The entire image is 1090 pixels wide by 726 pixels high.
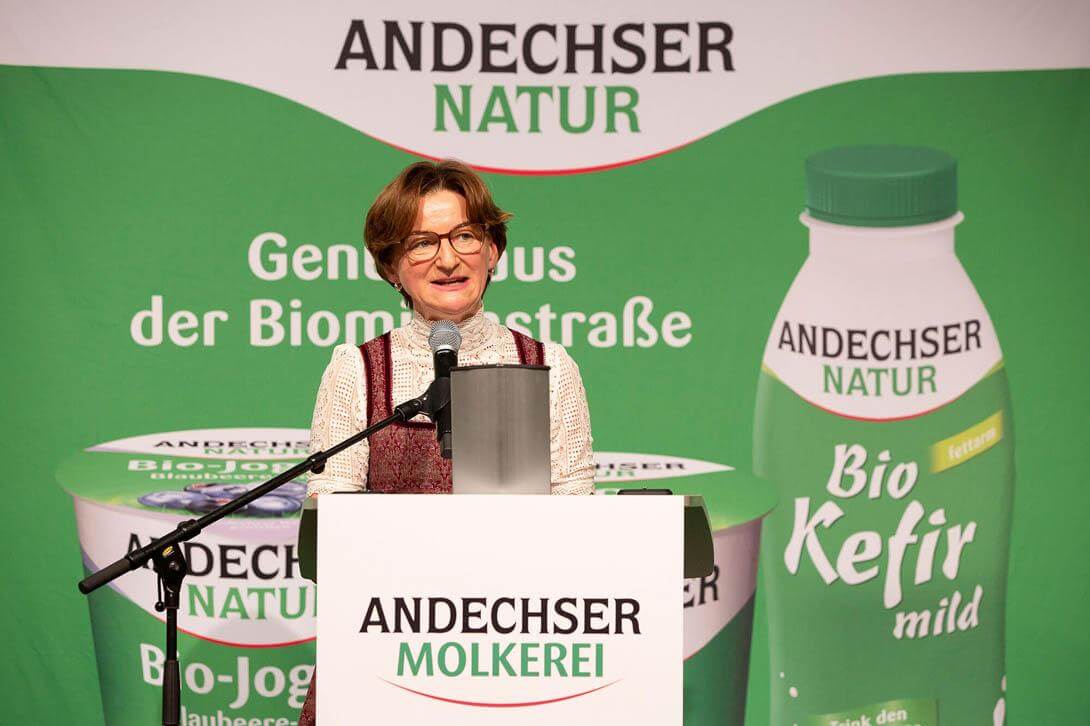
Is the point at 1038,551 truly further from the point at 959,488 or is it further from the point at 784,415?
the point at 784,415

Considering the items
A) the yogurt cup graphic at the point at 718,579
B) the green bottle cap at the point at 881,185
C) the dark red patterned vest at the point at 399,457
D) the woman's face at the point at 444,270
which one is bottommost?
the yogurt cup graphic at the point at 718,579

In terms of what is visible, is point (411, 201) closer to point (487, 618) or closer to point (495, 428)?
point (495, 428)

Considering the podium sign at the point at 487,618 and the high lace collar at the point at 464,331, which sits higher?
the high lace collar at the point at 464,331

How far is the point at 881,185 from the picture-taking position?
130 inches

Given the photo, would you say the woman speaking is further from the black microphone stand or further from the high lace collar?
the black microphone stand

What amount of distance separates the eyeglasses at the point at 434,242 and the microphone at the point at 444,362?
247 millimetres

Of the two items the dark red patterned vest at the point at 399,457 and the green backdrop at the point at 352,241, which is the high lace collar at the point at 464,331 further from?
the green backdrop at the point at 352,241

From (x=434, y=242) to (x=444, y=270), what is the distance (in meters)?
0.04

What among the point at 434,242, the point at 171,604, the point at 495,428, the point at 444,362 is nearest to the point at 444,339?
the point at 444,362

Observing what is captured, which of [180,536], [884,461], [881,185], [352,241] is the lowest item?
[884,461]

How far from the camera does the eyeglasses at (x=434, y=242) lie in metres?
2.21

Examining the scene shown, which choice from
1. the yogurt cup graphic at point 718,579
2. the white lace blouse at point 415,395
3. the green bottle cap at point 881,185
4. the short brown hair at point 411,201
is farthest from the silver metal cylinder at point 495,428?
the green bottle cap at point 881,185

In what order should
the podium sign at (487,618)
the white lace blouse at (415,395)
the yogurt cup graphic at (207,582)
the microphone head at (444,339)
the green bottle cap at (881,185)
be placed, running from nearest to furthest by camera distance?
the podium sign at (487,618)
the microphone head at (444,339)
the white lace blouse at (415,395)
the yogurt cup graphic at (207,582)
the green bottle cap at (881,185)

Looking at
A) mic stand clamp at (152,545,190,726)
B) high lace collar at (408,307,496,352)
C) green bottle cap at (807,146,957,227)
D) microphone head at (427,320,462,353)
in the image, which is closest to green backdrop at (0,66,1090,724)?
green bottle cap at (807,146,957,227)
